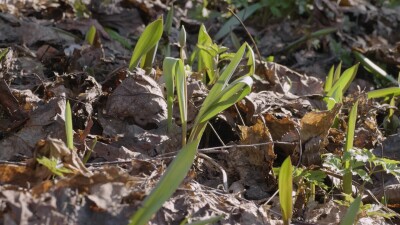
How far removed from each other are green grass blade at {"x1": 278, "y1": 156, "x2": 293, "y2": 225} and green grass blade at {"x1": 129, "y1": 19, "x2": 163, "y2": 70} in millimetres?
840

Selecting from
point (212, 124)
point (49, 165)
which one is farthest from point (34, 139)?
point (212, 124)

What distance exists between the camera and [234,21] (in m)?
3.74

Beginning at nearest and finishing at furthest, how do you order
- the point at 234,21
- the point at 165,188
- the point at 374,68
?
the point at 165,188 → the point at 374,68 → the point at 234,21

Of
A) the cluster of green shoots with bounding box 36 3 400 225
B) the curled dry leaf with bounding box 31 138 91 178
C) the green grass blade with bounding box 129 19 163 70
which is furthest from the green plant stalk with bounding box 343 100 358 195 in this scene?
the curled dry leaf with bounding box 31 138 91 178

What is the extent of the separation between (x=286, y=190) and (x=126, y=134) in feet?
2.30

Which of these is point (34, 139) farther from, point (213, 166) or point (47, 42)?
point (47, 42)

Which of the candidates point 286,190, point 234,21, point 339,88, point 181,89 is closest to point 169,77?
point 181,89

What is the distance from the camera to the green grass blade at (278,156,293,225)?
66.4 inches

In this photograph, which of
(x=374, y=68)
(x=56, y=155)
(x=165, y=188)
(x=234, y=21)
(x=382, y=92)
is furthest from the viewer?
(x=234, y=21)

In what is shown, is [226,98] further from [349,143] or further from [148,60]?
[148,60]

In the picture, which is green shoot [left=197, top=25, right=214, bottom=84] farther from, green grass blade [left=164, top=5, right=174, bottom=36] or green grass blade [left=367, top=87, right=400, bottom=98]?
green grass blade [left=367, top=87, right=400, bottom=98]

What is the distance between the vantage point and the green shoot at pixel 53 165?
1.52m

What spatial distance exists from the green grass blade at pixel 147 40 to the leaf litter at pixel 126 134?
76mm

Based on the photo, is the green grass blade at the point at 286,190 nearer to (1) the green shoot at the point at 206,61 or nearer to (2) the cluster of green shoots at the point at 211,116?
(2) the cluster of green shoots at the point at 211,116
